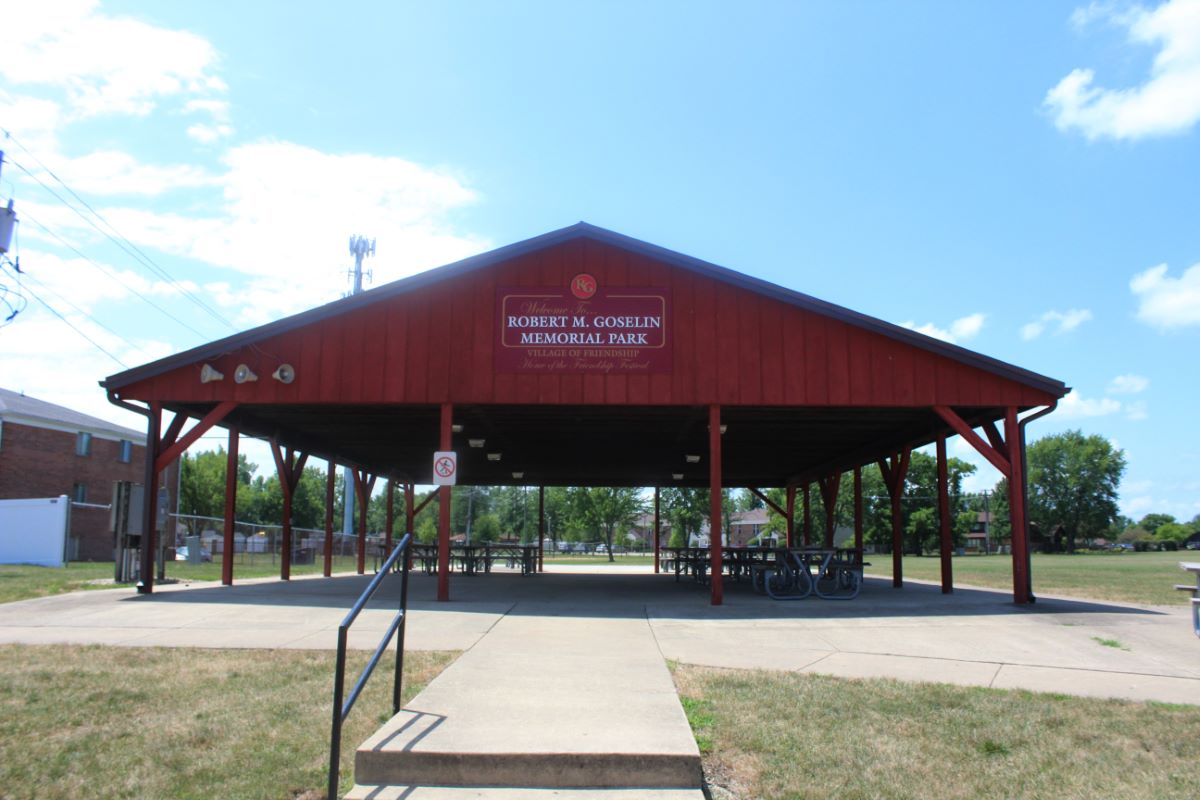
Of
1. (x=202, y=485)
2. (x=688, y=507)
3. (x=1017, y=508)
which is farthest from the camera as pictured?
(x=202, y=485)

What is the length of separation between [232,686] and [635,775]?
146 inches

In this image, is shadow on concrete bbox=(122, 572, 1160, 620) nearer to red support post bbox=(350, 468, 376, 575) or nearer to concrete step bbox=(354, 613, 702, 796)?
concrete step bbox=(354, 613, 702, 796)

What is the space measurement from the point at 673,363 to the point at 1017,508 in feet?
19.9

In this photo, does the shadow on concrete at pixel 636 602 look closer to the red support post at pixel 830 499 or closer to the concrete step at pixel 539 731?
the concrete step at pixel 539 731

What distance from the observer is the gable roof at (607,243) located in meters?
13.9

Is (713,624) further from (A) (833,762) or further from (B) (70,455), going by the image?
(B) (70,455)

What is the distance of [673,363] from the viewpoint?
1416 centimetres

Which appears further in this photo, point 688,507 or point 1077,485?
point 1077,485

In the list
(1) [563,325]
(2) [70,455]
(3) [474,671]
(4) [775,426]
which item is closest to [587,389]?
(1) [563,325]

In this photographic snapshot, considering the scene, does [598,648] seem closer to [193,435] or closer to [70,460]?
[193,435]

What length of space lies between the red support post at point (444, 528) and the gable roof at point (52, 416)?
29207 mm

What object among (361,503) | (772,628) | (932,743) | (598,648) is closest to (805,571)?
(772,628)

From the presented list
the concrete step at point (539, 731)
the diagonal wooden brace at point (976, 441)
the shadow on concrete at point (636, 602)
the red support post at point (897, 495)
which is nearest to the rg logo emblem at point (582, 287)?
the shadow on concrete at point (636, 602)

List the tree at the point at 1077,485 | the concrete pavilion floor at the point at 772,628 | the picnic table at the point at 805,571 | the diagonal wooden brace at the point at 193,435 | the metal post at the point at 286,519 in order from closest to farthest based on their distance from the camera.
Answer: the concrete pavilion floor at the point at 772,628 → the diagonal wooden brace at the point at 193,435 → the picnic table at the point at 805,571 → the metal post at the point at 286,519 → the tree at the point at 1077,485
